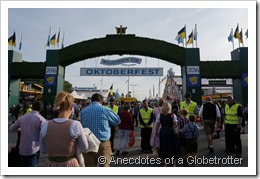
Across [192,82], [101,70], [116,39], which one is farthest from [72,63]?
[192,82]

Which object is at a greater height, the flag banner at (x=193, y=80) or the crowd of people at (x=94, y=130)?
the flag banner at (x=193, y=80)

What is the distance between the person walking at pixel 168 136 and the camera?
17.2 ft

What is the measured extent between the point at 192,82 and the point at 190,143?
13730mm

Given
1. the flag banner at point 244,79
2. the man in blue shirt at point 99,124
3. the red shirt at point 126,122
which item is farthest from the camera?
the flag banner at point 244,79

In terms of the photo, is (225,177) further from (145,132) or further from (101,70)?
(101,70)

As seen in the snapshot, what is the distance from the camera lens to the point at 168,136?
5277 millimetres

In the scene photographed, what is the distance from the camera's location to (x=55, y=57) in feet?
66.0

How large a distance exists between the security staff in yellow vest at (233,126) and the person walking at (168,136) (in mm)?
2358

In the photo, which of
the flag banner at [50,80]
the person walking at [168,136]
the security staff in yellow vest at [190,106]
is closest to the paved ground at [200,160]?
the person walking at [168,136]

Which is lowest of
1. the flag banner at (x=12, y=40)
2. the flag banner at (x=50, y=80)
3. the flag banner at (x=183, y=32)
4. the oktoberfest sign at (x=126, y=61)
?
the flag banner at (x=50, y=80)

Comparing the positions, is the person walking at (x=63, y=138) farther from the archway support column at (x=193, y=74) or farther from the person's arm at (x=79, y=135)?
the archway support column at (x=193, y=74)

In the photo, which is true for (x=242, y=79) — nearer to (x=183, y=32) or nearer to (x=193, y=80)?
(x=193, y=80)

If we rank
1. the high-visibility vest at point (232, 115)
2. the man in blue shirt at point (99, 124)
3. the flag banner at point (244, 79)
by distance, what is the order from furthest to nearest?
1. the flag banner at point (244, 79)
2. the high-visibility vest at point (232, 115)
3. the man in blue shirt at point (99, 124)

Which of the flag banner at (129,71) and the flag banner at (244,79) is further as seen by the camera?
the flag banner at (129,71)
